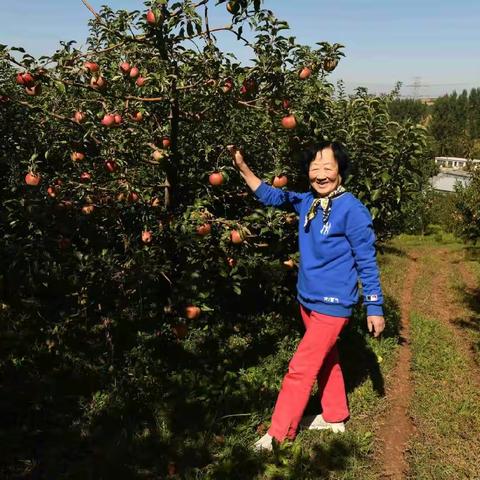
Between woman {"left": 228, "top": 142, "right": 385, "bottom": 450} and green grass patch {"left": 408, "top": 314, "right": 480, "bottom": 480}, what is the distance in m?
1.18

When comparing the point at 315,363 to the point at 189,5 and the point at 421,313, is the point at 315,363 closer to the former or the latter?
the point at 189,5

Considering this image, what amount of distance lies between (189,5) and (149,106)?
1194 mm

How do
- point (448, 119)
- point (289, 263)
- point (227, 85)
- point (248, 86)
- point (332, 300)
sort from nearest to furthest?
point (332, 300), point (227, 85), point (248, 86), point (289, 263), point (448, 119)

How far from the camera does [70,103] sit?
484cm

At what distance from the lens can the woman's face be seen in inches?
136

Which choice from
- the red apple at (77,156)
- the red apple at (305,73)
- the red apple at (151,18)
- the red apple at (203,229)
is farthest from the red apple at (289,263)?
the red apple at (151,18)

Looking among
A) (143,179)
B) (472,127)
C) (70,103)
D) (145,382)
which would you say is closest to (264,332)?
(145,382)

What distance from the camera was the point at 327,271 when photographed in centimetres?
346

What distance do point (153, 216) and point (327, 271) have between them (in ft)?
5.29

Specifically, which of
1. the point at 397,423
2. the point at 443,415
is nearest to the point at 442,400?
the point at 443,415

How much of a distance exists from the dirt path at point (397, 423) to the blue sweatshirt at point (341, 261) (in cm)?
131

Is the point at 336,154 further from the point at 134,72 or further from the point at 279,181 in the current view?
the point at 134,72

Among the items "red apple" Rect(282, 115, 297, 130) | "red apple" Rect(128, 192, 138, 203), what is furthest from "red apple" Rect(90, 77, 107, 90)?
"red apple" Rect(282, 115, 297, 130)

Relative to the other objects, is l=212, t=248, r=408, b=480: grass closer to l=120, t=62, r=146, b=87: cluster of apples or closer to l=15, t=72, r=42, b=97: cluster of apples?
l=120, t=62, r=146, b=87: cluster of apples
